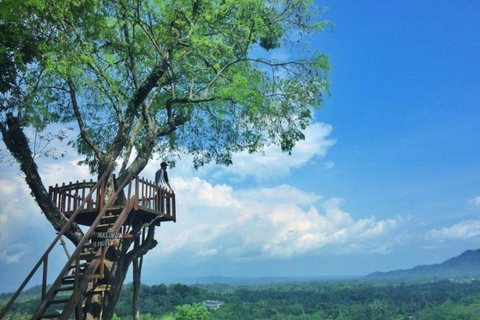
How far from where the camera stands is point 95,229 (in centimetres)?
888

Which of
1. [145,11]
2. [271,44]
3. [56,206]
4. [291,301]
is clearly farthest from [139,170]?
[291,301]

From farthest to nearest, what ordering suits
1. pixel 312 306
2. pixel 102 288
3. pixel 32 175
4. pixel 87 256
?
pixel 312 306 < pixel 32 175 < pixel 102 288 < pixel 87 256

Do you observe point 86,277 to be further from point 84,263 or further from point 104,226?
point 104,226

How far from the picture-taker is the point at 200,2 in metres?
9.40

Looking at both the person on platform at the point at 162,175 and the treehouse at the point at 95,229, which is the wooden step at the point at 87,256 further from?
the person on platform at the point at 162,175

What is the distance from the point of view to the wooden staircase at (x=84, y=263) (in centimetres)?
746

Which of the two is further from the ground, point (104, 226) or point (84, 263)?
point (104, 226)

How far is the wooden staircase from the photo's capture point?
7.46 meters

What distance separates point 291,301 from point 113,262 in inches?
4145

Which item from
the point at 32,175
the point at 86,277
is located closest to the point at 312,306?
the point at 32,175

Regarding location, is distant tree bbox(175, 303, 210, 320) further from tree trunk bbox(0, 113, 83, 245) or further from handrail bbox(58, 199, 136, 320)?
handrail bbox(58, 199, 136, 320)

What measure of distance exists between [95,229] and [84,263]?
0.77 metres

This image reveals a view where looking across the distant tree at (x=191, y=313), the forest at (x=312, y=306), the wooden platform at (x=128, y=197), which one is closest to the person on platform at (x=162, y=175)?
the wooden platform at (x=128, y=197)

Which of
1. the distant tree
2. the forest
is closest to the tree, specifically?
the distant tree
